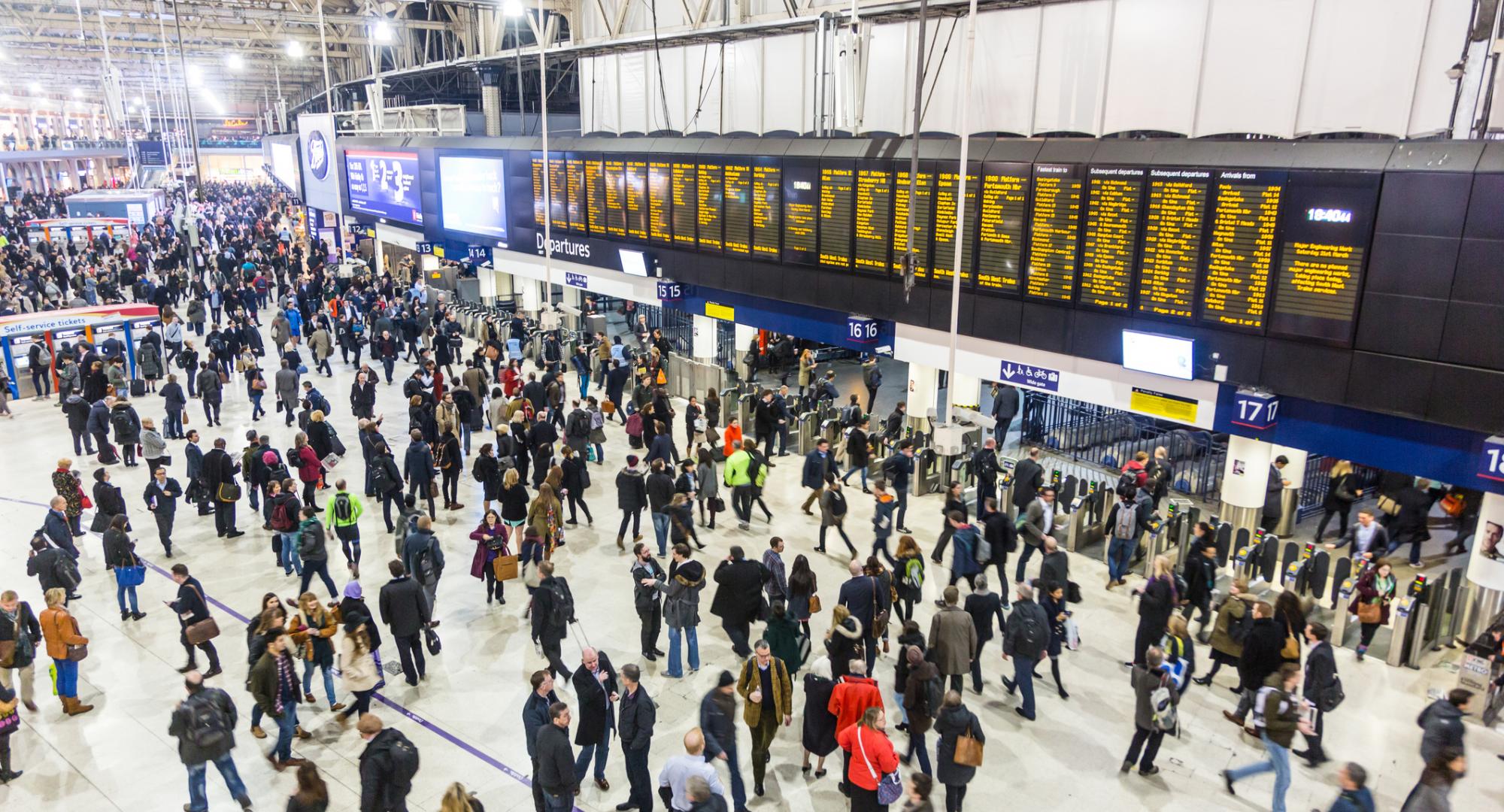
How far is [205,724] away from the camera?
675 cm

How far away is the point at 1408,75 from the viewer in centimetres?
1002

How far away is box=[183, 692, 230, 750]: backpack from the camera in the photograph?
6723 millimetres

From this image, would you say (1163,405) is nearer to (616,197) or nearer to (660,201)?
(660,201)

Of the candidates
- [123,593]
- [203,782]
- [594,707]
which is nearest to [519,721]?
→ [594,707]

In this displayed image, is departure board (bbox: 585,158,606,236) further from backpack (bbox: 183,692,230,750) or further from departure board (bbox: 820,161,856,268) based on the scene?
backpack (bbox: 183,692,230,750)

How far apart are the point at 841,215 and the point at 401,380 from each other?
11.7 meters

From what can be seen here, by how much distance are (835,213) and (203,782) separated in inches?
414

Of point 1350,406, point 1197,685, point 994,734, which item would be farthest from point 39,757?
point 1350,406

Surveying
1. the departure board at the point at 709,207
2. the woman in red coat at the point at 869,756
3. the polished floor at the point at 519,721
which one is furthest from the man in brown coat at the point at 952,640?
the departure board at the point at 709,207

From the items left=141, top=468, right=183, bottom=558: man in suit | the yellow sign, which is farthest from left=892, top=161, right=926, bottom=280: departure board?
left=141, top=468, right=183, bottom=558: man in suit

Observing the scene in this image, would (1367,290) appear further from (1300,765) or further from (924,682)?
(924,682)

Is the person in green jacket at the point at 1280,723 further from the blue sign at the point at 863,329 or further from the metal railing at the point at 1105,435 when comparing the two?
the metal railing at the point at 1105,435

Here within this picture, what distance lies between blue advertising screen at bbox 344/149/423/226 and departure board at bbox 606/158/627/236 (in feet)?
31.1

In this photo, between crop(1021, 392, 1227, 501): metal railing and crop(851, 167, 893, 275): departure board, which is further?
crop(1021, 392, 1227, 501): metal railing
